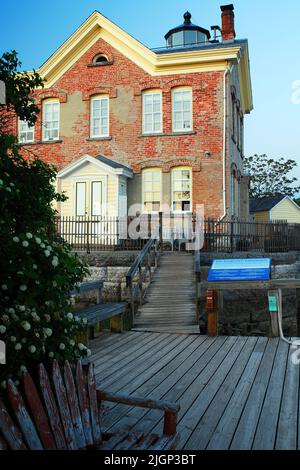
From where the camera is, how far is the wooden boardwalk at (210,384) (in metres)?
3.99

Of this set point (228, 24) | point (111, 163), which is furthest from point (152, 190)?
point (228, 24)

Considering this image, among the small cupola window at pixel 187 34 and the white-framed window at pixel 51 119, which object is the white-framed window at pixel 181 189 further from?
the small cupola window at pixel 187 34

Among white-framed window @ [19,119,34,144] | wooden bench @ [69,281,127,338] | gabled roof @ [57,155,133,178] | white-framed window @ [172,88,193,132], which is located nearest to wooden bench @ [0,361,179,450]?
wooden bench @ [69,281,127,338]

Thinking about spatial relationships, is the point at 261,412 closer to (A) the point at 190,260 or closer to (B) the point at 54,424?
(B) the point at 54,424

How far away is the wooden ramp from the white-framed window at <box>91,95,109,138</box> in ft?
28.8

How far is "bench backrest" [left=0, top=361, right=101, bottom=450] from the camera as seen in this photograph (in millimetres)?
2637

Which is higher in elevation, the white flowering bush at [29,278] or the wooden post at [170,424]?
the white flowering bush at [29,278]

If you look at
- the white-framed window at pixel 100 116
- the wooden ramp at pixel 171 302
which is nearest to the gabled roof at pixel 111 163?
the white-framed window at pixel 100 116

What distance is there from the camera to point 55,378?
9.66 ft

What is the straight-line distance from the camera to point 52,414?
2.83 metres

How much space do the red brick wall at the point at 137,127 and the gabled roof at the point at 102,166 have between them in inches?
21.6

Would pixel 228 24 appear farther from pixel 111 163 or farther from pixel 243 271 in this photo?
pixel 243 271

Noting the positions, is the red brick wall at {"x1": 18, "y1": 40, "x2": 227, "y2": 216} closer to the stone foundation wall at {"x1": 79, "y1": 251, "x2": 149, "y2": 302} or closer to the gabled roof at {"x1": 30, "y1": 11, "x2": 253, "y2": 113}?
the gabled roof at {"x1": 30, "y1": 11, "x2": 253, "y2": 113}

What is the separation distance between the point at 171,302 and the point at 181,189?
9.24 m
